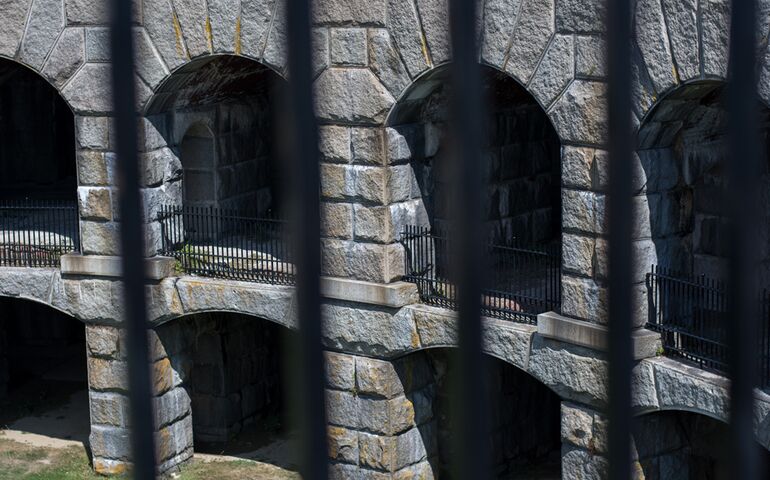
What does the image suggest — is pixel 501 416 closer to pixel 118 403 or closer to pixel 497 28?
pixel 118 403

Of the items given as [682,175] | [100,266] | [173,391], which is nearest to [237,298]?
[100,266]

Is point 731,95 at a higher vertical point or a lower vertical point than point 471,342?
higher

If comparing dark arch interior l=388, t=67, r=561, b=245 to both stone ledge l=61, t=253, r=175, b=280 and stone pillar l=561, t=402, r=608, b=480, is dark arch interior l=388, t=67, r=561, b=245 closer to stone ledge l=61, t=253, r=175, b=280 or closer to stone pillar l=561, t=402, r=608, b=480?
stone pillar l=561, t=402, r=608, b=480

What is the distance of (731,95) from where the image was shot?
200 centimetres

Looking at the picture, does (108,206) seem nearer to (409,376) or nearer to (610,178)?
(409,376)

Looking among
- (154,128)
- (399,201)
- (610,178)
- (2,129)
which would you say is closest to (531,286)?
(399,201)

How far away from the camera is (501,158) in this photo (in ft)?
47.1

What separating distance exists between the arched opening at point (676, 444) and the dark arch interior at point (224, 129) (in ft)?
17.4

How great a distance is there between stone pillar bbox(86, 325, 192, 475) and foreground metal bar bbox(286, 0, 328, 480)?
12.9 meters

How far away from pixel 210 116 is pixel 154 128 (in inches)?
42.7

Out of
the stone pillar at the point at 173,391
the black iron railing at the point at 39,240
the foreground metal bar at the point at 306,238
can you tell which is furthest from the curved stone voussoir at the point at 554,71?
the foreground metal bar at the point at 306,238

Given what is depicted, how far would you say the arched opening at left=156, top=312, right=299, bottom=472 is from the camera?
15.5 metres

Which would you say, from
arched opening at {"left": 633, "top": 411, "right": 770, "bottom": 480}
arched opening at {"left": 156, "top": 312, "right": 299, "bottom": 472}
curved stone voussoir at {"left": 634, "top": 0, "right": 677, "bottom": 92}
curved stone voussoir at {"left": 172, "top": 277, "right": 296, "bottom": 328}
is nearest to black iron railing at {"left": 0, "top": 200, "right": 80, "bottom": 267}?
curved stone voussoir at {"left": 172, "top": 277, "right": 296, "bottom": 328}

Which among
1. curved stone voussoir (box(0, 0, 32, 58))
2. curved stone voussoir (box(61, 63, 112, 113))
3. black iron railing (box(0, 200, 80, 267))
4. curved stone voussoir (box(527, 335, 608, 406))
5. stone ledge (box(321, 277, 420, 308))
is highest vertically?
curved stone voussoir (box(0, 0, 32, 58))
